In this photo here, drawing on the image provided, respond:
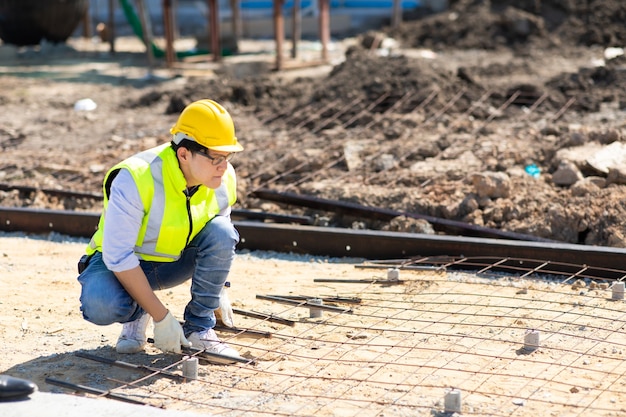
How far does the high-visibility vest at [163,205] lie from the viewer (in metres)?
3.55

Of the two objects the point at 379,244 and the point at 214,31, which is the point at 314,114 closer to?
the point at 379,244

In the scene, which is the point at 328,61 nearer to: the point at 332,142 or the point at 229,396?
the point at 332,142

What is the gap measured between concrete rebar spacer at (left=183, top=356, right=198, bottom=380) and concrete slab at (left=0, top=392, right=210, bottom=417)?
0.44 meters

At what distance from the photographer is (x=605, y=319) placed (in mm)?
4254

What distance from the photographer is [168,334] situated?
3602mm

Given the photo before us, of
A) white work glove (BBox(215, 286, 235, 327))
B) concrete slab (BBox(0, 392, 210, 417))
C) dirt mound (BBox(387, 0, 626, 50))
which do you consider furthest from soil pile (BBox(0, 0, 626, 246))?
concrete slab (BBox(0, 392, 210, 417))

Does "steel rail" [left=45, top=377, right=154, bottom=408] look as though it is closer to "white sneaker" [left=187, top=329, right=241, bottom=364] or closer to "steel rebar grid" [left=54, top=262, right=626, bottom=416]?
"steel rebar grid" [left=54, top=262, right=626, bottom=416]

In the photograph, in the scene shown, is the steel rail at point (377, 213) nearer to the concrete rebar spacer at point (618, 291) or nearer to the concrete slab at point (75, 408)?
the concrete rebar spacer at point (618, 291)

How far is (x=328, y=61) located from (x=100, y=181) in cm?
665

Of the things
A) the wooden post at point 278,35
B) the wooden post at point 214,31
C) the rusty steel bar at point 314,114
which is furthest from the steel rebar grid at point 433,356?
the wooden post at point 214,31

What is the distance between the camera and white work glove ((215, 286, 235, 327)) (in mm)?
4070

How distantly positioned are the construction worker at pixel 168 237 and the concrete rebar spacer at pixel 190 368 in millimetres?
75

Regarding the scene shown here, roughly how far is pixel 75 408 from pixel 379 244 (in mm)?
2596

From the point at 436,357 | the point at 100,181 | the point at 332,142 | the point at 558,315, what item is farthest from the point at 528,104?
the point at 436,357
